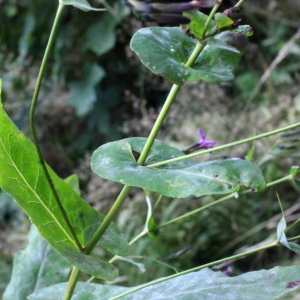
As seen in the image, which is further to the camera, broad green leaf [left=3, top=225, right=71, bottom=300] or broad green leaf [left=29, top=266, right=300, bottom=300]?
broad green leaf [left=3, top=225, right=71, bottom=300]

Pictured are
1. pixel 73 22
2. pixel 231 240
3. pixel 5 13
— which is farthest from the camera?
pixel 5 13

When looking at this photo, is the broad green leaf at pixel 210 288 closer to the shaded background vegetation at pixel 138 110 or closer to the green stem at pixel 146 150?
the green stem at pixel 146 150

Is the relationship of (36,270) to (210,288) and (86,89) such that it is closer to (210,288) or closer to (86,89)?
(210,288)

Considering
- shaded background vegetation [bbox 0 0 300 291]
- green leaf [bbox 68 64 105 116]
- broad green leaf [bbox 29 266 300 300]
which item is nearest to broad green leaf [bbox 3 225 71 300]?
A: broad green leaf [bbox 29 266 300 300]

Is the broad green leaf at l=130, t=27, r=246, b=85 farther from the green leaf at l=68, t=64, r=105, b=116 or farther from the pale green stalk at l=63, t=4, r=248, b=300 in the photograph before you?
the green leaf at l=68, t=64, r=105, b=116

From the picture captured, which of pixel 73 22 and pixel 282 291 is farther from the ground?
pixel 282 291

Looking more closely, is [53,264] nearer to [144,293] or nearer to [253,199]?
[144,293]

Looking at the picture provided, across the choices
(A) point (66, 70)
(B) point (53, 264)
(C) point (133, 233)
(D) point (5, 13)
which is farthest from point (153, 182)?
(D) point (5, 13)

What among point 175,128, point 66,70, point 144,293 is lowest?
point 175,128
